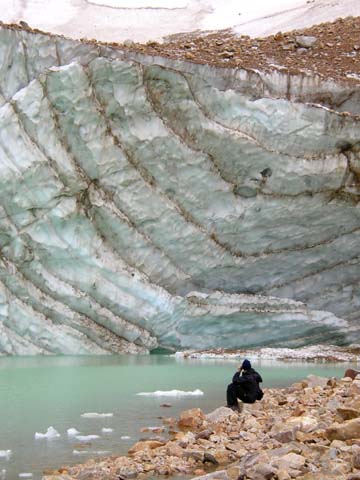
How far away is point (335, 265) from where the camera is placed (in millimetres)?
21609

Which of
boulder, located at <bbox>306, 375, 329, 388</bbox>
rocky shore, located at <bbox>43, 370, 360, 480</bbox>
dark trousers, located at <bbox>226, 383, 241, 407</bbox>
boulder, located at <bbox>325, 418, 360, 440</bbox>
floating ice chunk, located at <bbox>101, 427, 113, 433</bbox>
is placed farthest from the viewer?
boulder, located at <bbox>306, 375, 329, 388</bbox>

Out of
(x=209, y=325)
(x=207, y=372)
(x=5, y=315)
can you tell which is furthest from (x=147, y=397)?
(x=209, y=325)

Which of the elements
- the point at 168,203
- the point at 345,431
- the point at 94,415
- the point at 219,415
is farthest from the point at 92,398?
the point at 168,203

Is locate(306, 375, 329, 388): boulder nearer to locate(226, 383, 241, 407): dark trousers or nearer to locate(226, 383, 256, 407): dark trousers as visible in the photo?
locate(226, 383, 256, 407): dark trousers

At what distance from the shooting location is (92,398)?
397 inches

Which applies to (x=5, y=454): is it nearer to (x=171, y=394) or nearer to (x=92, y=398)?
(x=92, y=398)

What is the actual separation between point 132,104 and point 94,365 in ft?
23.5

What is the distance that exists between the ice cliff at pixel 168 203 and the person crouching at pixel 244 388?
427 inches

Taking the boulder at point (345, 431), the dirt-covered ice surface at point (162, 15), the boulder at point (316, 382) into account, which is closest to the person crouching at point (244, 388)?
the boulder at point (316, 382)

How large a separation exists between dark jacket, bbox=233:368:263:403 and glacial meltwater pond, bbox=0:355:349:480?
0.48 m

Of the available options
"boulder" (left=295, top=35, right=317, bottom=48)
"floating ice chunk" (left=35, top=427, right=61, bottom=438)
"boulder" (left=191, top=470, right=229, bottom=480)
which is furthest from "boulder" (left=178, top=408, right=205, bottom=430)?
"boulder" (left=295, top=35, right=317, bottom=48)

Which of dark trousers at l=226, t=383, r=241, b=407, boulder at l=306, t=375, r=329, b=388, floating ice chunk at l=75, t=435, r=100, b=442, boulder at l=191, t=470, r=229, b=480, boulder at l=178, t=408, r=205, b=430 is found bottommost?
boulder at l=191, t=470, r=229, b=480

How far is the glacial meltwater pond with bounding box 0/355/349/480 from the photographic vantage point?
6.53 meters

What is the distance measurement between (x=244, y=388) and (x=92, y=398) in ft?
7.15
